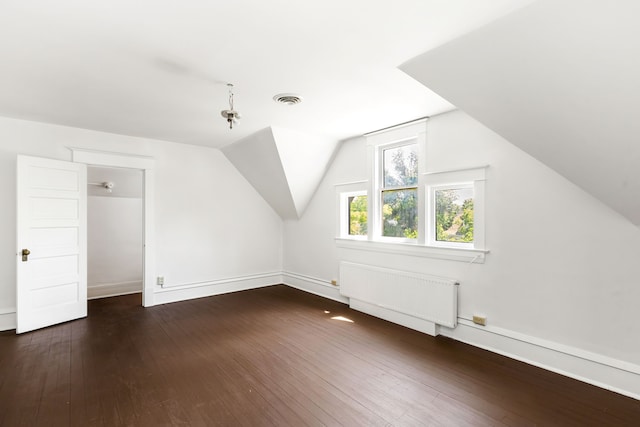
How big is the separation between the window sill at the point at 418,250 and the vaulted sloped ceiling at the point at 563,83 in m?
1.12

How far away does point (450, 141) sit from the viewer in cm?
335

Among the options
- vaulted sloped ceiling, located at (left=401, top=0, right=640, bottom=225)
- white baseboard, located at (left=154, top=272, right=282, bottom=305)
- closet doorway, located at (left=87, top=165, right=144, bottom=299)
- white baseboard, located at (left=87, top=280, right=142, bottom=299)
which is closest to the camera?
vaulted sloped ceiling, located at (left=401, top=0, right=640, bottom=225)

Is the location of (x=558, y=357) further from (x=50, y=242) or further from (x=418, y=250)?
(x=50, y=242)

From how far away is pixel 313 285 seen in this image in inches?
208

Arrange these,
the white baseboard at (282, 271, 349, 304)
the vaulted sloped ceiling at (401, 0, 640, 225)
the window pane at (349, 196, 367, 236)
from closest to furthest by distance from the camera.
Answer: the vaulted sloped ceiling at (401, 0, 640, 225) < the window pane at (349, 196, 367, 236) < the white baseboard at (282, 271, 349, 304)

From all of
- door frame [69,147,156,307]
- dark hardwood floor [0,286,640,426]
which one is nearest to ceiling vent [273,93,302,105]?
dark hardwood floor [0,286,640,426]

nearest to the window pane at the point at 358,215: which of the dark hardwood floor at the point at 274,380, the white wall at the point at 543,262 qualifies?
the white wall at the point at 543,262

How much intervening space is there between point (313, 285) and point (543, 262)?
11.3 ft

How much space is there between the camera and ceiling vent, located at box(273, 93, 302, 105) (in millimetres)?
2893

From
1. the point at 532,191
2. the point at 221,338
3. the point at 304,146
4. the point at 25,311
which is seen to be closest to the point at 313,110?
the point at 304,146

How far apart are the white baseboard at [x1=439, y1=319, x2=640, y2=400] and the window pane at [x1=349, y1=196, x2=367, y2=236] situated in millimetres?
1886

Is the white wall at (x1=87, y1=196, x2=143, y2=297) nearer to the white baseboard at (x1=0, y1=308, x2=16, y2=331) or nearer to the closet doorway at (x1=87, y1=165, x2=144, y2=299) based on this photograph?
the closet doorway at (x1=87, y1=165, x2=144, y2=299)

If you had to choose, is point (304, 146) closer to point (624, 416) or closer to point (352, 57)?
point (352, 57)

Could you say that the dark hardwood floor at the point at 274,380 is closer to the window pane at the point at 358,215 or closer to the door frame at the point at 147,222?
the door frame at the point at 147,222
